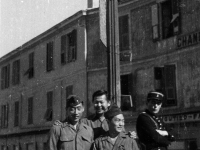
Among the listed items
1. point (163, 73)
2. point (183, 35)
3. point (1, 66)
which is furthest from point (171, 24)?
point (1, 66)

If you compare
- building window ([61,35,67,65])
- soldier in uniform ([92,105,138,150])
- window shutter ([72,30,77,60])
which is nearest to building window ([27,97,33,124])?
building window ([61,35,67,65])

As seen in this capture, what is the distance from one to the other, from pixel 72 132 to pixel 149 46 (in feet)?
46.2

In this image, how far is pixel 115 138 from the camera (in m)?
4.76

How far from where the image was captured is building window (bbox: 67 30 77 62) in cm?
2264

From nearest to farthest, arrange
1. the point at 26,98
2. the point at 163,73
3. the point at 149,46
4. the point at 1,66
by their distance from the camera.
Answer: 1. the point at 163,73
2. the point at 149,46
3. the point at 26,98
4. the point at 1,66

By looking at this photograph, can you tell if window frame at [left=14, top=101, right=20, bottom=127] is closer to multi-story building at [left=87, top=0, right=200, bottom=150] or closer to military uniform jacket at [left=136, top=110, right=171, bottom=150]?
multi-story building at [left=87, top=0, right=200, bottom=150]

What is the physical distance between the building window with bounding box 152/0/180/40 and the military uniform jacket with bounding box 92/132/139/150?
13116 mm

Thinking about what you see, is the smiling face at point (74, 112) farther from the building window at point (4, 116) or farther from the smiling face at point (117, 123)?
the building window at point (4, 116)

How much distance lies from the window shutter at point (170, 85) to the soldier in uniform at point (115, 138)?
1260 cm

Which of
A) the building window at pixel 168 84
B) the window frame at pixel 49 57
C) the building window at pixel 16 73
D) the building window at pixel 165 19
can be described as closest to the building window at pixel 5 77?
the building window at pixel 16 73

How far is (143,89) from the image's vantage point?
61.0 ft

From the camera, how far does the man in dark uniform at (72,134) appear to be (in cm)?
502

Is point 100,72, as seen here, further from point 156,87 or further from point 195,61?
point 195,61

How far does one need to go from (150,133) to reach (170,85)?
12620mm
